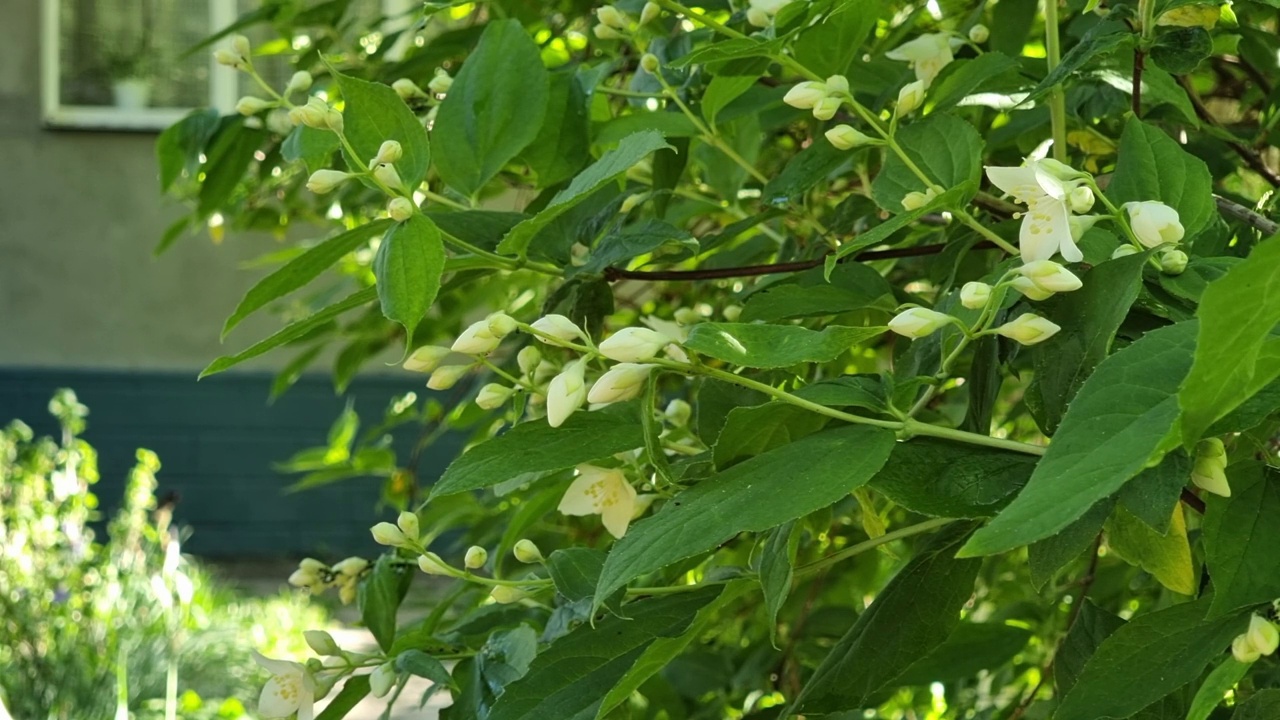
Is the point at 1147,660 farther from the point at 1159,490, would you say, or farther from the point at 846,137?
the point at 846,137

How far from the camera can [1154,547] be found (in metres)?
0.61

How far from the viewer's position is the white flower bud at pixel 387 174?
64 cm

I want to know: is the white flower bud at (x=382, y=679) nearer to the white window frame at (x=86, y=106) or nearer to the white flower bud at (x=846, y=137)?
the white flower bud at (x=846, y=137)

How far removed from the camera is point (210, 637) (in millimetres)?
4035

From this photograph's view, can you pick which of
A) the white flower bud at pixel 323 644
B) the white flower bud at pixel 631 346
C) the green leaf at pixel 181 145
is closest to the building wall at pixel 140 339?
the green leaf at pixel 181 145

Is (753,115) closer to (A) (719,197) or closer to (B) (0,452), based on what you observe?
(A) (719,197)

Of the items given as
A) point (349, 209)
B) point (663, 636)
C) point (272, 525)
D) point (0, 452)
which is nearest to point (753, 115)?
point (663, 636)

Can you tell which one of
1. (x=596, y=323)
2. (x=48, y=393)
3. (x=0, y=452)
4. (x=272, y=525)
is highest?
(x=596, y=323)

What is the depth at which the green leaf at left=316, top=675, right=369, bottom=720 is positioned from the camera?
0.78 meters

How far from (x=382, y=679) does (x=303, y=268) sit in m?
0.24

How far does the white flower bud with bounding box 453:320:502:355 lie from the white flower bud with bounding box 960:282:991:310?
0.21m

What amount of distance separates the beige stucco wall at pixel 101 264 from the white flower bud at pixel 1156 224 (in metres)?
6.21

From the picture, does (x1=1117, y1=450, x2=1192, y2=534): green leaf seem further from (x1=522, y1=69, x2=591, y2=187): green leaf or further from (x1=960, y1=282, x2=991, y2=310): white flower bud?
(x1=522, y1=69, x2=591, y2=187): green leaf

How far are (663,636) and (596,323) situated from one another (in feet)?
0.65
